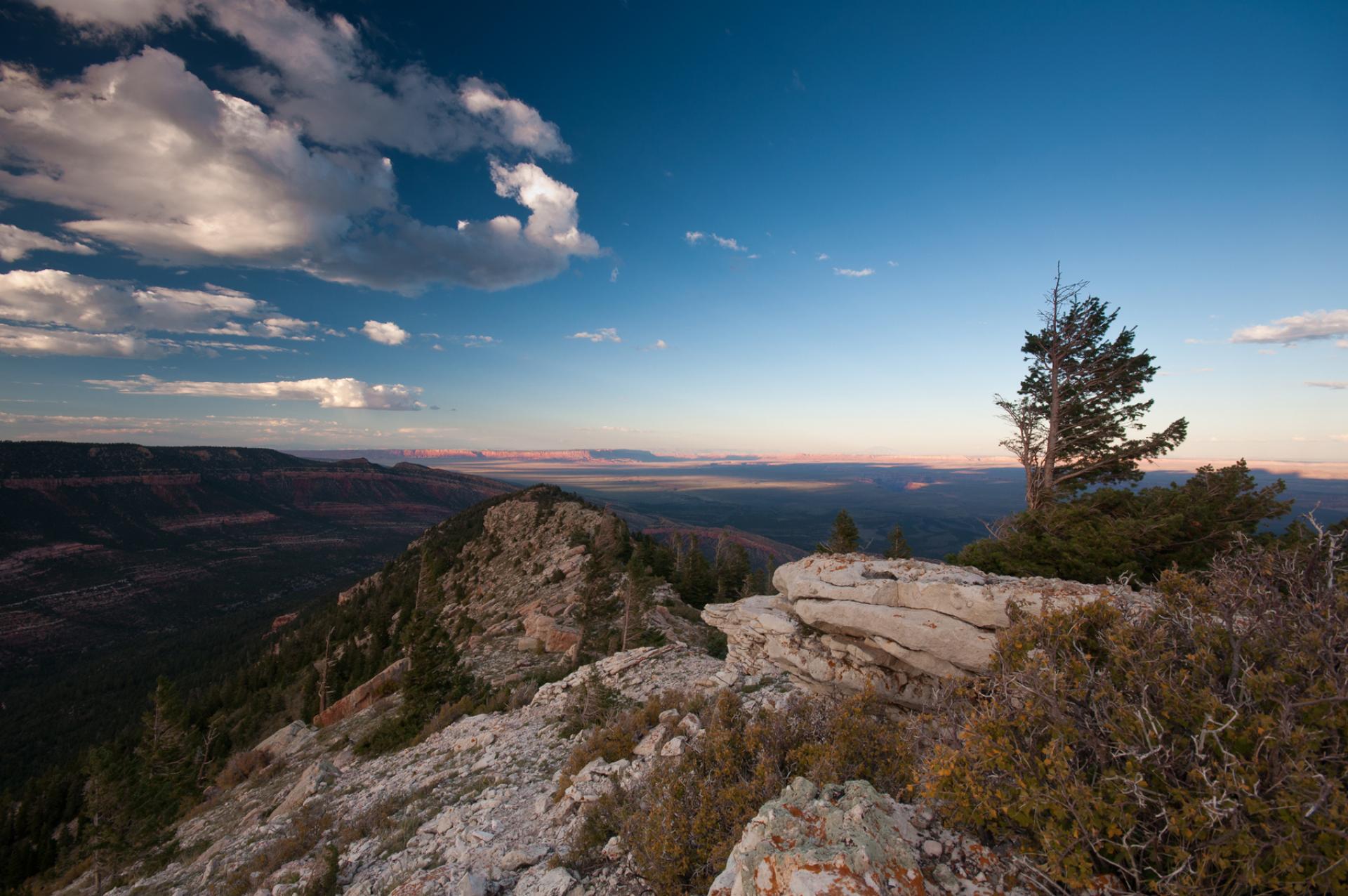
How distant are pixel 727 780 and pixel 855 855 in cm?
277

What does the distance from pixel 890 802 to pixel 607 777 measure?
6088 millimetres

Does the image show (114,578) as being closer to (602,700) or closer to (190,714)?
(190,714)

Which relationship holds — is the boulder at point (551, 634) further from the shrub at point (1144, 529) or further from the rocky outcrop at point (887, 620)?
the shrub at point (1144, 529)

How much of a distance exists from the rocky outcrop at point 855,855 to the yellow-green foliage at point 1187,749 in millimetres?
394

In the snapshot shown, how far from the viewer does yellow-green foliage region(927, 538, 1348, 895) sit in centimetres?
343

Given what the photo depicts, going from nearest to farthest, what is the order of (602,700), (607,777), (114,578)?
(607,777) → (602,700) → (114,578)

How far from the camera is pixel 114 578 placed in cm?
13725

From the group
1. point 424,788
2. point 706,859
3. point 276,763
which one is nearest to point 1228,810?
point 706,859

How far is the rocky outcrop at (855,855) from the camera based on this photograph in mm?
4242

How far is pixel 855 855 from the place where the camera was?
14.4 feet

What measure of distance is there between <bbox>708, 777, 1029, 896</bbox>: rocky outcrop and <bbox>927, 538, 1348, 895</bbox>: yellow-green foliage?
39 centimetres

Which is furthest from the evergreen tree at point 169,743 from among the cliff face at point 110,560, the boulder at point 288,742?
the cliff face at point 110,560

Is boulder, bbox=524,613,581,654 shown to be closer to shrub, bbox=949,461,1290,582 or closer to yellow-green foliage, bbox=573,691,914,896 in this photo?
yellow-green foliage, bbox=573,691,914,896

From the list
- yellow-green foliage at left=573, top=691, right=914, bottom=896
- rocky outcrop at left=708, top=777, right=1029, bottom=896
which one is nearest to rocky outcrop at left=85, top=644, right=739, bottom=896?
yellow-green foliage at left=573, top=691, right=914, bottom=896
